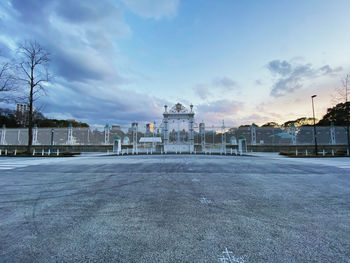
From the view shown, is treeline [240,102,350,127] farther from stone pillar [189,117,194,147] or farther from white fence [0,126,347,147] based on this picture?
stone pillar [189,117,194,147]

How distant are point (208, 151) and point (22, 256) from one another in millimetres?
18938

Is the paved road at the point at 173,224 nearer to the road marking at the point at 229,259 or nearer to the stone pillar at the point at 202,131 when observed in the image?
the road marking at the point at 229,259

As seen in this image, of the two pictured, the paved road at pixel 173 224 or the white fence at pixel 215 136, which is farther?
the white fence at pixel 215 136

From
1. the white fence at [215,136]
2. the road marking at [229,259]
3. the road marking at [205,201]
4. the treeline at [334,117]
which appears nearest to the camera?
the road marking at [229,259]

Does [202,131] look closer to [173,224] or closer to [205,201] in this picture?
[205,201]

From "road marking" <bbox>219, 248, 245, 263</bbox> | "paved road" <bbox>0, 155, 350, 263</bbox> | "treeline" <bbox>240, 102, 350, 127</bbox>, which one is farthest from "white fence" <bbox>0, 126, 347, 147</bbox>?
"road marking" <bbox>219, 248, 245, 263</bbox>

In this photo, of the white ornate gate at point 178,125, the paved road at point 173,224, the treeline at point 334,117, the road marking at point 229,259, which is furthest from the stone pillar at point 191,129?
the road marking at point 229,259

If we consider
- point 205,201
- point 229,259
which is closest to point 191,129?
point 205,201

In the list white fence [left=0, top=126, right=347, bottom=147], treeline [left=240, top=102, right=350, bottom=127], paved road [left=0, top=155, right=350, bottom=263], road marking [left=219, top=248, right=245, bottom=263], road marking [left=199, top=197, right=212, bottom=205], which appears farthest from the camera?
white fence [left=0, top=126, right=347, bottom=147]

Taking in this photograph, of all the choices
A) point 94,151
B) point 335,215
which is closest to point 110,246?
point 335,215

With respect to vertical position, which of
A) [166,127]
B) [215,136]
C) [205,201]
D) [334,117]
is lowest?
[205,201]

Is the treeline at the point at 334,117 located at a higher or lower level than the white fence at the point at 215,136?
higher

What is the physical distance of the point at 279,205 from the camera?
3.39 meters

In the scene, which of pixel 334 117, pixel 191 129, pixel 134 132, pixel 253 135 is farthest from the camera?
pixel 334 117
